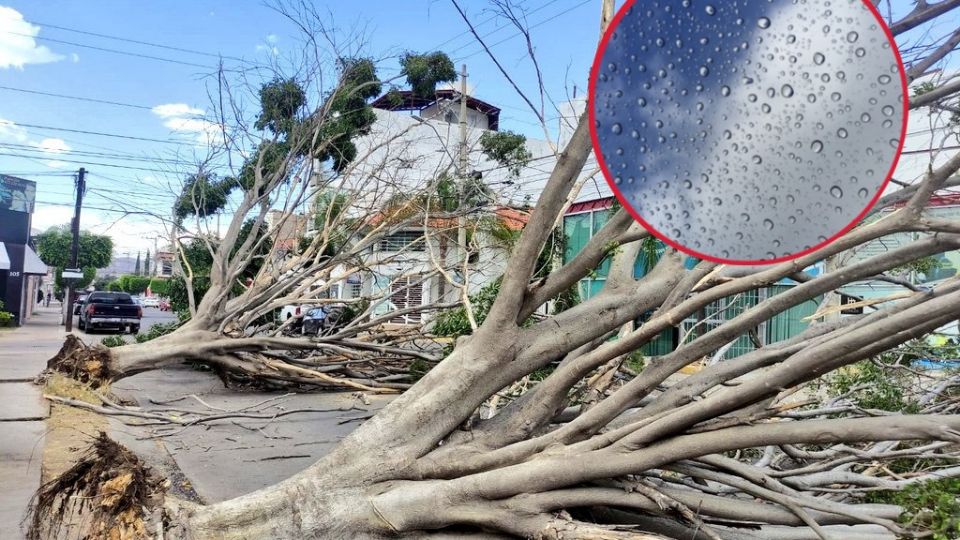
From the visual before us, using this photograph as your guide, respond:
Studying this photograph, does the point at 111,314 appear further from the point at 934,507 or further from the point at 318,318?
the point at 934,507

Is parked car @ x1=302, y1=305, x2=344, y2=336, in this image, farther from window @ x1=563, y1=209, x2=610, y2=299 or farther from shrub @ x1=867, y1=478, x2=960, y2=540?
shrub @ x1=867, y1=478, x2=960, y2=540

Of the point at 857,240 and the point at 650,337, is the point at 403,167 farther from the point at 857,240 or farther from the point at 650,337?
the point at 857,240

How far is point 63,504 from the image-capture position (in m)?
3.83

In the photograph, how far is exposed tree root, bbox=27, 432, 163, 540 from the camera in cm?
349

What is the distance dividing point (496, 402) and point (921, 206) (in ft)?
12.4

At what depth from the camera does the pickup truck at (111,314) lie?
83.1 ft

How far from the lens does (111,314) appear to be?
25.5 metres

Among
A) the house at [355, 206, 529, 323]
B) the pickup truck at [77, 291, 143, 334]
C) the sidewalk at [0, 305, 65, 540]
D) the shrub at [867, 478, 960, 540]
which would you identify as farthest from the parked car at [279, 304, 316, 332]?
the shrub at [867, 478, 960, 540]

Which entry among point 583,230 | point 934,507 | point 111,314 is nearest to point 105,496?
point 934,507

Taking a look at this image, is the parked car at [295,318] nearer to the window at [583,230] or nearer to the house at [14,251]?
the window at [583,230]

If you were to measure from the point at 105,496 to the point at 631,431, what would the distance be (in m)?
2.70

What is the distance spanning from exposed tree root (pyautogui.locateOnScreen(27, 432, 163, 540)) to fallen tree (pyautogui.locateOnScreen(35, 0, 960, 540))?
13cm

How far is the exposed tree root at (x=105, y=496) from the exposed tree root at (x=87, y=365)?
181 inches

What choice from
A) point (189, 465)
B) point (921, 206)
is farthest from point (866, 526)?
point (189, 465)
